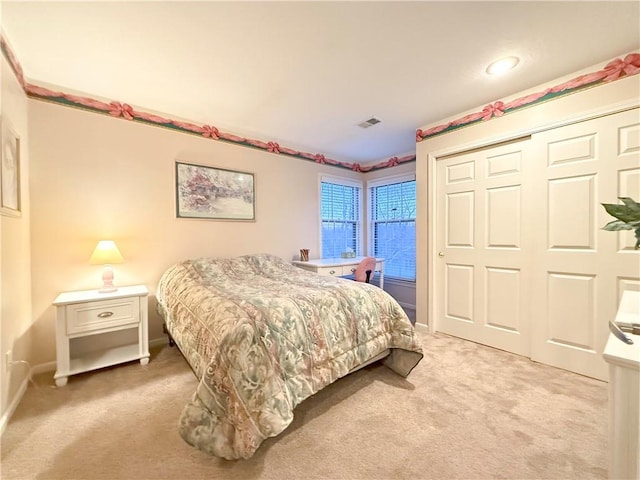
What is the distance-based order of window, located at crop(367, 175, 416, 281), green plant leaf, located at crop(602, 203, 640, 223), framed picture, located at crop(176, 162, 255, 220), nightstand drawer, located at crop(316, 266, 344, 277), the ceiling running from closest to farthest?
green plant leaf, located at crop(602, 203, 640, 223) < the ceiling < framed picture, located at crop(176, 162, 255, 220) < nightstand drawer, located at crop(316, 266, 344, 277) < window, located at crop(367, 175, 416, 281)

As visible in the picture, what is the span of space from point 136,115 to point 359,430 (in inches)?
128

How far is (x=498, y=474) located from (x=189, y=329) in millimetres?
1813

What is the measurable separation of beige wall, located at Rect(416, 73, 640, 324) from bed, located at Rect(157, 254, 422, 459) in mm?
1163

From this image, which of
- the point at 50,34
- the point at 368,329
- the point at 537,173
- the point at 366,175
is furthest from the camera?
the point at 366,175

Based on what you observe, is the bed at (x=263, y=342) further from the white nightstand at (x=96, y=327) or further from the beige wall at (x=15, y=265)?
the beige wall at (x=15, y=265)

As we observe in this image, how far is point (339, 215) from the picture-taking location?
14.3 ft

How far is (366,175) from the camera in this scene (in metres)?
4.62

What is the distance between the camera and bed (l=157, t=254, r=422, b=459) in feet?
4.13

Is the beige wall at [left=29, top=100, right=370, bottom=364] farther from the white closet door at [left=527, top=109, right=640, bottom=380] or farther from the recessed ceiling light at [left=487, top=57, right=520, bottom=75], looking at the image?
the white closet door at [left=527, top=109, right=640, bottom=380]

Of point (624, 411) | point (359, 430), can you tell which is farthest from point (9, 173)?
point (624, 411)

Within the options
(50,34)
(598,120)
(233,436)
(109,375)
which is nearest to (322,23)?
(50,34)


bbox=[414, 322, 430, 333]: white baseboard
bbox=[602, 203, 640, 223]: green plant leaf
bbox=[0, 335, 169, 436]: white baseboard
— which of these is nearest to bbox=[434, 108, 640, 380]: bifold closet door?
bbox=[414, 322, 430, 333]: white baseboard

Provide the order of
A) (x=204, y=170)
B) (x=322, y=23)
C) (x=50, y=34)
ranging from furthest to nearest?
(x=204, y=170) < (x=50, y=34) < (x=322, y=23)

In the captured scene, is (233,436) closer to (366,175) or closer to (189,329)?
(189,329)
